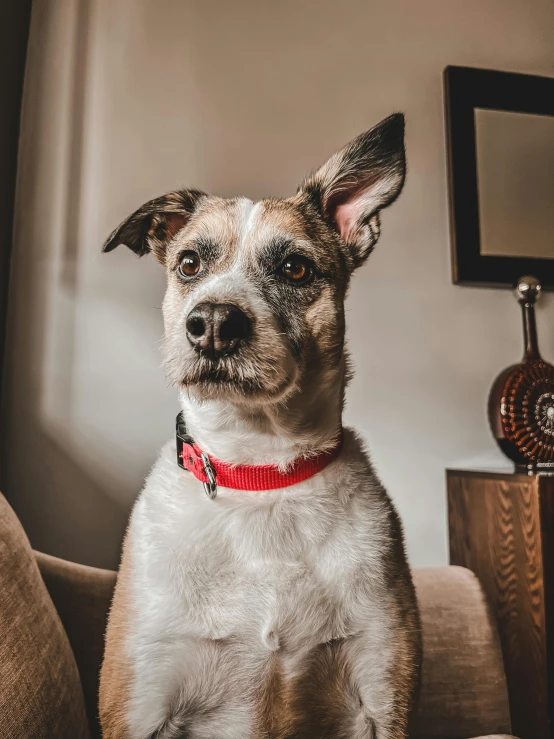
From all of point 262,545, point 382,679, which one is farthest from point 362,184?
point 382,679

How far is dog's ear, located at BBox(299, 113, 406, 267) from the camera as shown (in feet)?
3.67

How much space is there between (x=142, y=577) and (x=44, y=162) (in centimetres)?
162

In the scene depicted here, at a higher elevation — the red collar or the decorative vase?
the decorative vase

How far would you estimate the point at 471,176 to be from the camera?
227cm

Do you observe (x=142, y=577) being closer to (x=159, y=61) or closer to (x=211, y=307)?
(x=211, y=307)

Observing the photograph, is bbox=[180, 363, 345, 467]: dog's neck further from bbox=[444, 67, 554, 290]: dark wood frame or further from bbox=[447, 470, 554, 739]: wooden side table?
bbox=[444, 67, 554, 290]: dark wood frame

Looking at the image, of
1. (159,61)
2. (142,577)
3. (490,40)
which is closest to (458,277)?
(490,40)

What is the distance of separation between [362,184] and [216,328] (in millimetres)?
535

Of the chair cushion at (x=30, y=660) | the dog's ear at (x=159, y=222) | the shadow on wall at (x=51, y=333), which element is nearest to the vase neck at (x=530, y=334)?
the dog's ear at (x=159, y=222)

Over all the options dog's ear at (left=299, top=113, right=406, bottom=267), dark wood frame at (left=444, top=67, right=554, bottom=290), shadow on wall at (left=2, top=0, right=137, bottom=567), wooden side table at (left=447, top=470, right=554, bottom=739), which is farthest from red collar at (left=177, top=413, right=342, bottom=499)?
dark wood frame at (left=444, top=67, right=554, bottom=290)

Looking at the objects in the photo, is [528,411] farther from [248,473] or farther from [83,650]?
[83,650]

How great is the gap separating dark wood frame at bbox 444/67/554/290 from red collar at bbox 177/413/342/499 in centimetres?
147

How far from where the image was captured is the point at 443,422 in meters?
2.19

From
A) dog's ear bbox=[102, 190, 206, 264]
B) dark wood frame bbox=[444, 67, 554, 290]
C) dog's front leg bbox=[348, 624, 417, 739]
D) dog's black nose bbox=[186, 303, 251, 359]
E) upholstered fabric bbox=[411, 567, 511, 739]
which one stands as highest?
dark wood frame bbox=[444, 67, 554, 290]
